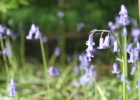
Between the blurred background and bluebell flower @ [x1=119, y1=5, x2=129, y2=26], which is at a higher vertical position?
the blurred background

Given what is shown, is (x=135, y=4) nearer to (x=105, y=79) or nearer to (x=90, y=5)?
(x=90, y=5)

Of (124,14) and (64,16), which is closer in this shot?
(124,14)

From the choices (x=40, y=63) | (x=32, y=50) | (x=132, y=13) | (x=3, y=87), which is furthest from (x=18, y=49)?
(x=132, y=13)

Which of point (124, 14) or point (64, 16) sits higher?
point (64, 16)

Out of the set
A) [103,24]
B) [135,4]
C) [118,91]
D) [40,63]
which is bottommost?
[118,91]

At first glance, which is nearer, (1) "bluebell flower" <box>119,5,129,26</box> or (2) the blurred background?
(1) "bluebell flower" <box>119,5,129,26</box>

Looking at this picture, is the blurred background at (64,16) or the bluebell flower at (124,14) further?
the blurred background at (64,16)

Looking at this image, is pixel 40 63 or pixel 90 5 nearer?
pixel 40 63

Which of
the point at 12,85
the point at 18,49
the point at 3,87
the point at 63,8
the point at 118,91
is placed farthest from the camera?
the point at 63,8

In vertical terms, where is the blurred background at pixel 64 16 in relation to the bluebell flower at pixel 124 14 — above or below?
above

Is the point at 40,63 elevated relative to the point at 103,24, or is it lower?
lower

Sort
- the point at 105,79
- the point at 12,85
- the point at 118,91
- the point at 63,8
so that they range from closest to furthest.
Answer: the point at 12,85, the point at 118,91, the point at 105,79, the point at 63,8
